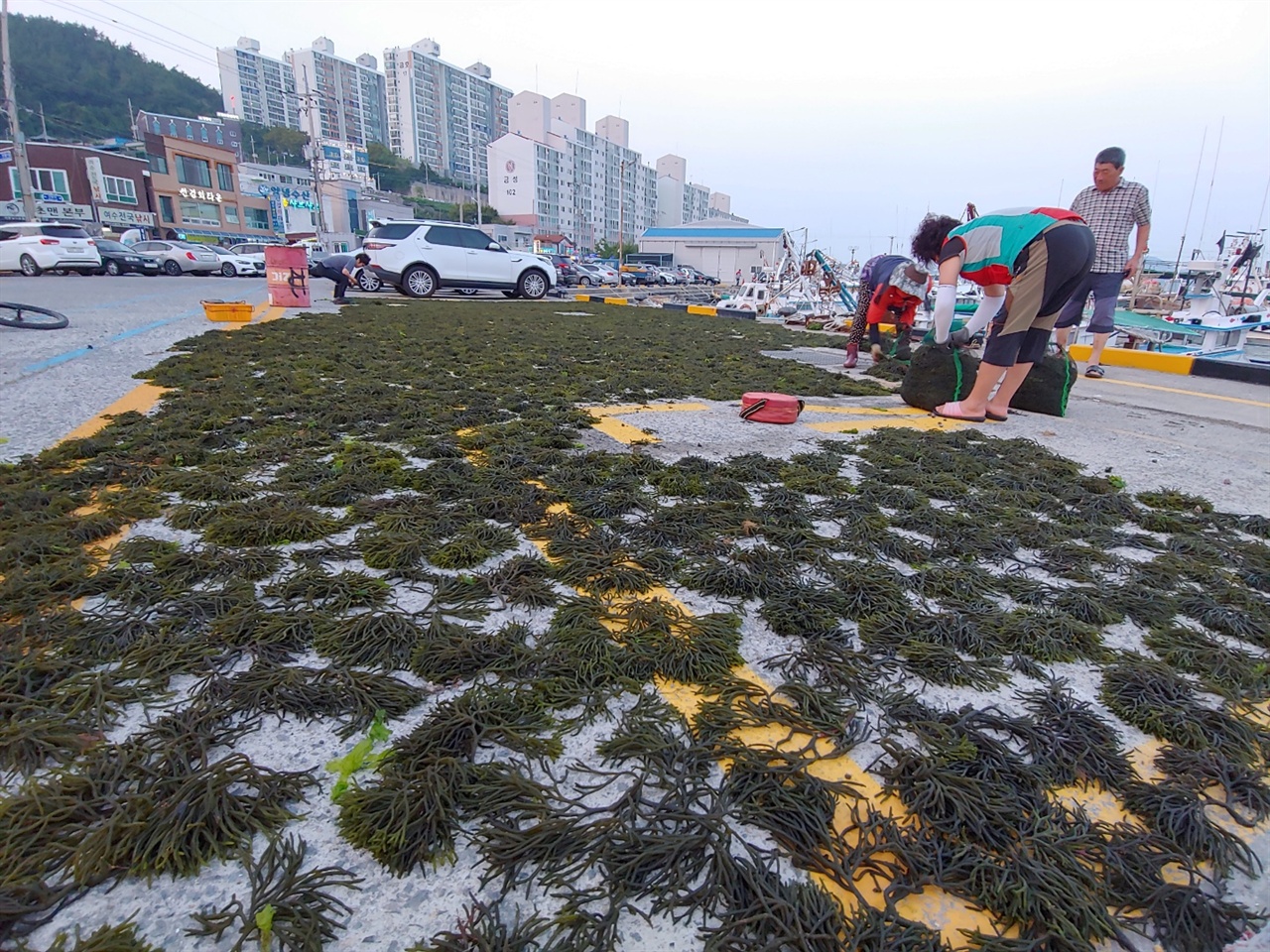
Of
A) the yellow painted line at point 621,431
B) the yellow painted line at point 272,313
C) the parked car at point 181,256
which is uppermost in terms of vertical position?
the parked car at point 181,256

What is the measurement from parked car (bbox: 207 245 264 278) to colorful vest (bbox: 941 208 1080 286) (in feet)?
99.9

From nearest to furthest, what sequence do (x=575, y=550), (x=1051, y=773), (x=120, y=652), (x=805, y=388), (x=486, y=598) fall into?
(x=1051, y=773), (x=120, y=652), (x=486, y=598), (x=575, y=550), (x=805, y=388)

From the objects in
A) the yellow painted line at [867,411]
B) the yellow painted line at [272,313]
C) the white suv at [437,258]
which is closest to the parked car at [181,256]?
the white suv at [437,258]

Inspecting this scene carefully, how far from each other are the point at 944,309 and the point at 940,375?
57 centimetres

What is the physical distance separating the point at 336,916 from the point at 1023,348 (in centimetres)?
530

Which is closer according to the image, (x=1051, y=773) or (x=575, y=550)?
(x=1051, y=773)

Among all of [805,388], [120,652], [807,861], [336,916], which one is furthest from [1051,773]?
[805,388]

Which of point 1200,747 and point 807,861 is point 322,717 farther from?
point 1200,747

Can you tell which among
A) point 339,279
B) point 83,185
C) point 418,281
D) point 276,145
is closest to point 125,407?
point 339,279

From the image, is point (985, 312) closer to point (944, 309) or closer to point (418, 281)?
point (944, 309)

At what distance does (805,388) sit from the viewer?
6.08m

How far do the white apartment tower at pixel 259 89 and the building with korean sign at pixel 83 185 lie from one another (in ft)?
183

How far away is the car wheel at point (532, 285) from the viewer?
1731cm

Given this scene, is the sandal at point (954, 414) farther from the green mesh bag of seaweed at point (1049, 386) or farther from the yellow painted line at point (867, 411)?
the green mesh bag of seaweed at point (1049, 386)
